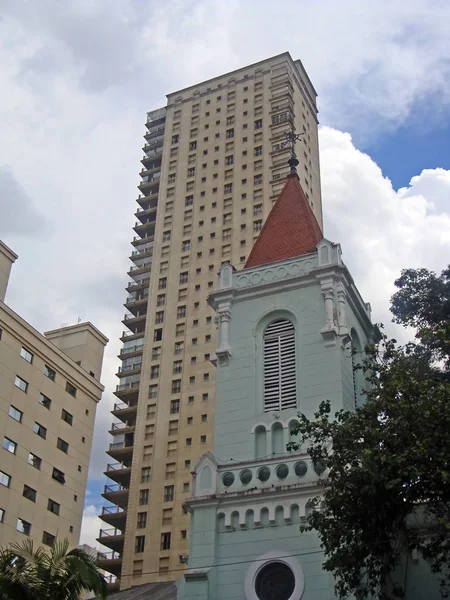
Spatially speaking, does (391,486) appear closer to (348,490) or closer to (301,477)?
(348,490)

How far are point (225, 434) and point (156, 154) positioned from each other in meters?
60.0

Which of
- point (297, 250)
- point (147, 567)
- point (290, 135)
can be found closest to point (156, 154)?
point (147, 567)

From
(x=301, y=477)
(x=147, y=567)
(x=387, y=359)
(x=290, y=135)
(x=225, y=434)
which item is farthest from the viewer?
(x=147, y=567)

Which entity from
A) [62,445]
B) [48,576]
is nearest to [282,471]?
[48,576]

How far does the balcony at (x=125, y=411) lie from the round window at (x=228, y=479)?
42.6 m

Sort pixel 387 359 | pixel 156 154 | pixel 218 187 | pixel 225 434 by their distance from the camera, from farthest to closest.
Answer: pixel 156 154
pixel 218 187
pixel 225 434
pixel 387 359

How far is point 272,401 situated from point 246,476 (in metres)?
2.76

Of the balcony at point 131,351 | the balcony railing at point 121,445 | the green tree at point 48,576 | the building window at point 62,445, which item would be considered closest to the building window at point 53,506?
the building window at point 62,445

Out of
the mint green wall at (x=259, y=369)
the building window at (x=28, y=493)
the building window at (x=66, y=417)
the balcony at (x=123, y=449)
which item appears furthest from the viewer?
the balcony at (x=123, y=449)

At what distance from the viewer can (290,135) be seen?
3284 centimetres

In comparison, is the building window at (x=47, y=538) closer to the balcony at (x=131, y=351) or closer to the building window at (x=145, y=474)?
the building window at (x=145, y=474)

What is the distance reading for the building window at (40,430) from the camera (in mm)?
46938

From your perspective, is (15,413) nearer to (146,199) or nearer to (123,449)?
(123,449)

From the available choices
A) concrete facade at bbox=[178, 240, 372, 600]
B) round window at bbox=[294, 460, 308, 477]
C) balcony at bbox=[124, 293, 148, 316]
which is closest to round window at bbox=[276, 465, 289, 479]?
concrete facade at bbox=[178, 240, 372, 600]
